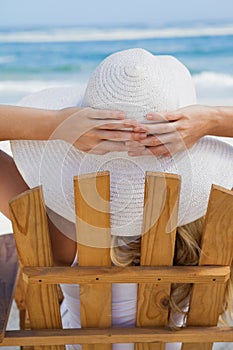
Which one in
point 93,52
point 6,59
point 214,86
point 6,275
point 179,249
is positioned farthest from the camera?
point 93,52

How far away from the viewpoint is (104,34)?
9633mm

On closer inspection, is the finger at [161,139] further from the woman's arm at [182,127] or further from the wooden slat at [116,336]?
the wooden slat at [116,336]

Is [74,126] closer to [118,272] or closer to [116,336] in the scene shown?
[118,272]

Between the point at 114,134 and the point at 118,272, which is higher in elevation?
the point at 114,134

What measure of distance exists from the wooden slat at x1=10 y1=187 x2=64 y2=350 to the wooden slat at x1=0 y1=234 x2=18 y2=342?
0.29ft

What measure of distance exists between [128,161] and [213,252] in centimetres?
24

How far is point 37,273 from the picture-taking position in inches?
45.4

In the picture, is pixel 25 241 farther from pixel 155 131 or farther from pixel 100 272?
pixel 155 131

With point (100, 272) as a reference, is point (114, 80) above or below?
above

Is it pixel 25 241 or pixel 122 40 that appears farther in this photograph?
pixel 122 40

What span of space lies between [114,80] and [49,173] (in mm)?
228

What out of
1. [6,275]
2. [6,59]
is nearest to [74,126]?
[6,275]

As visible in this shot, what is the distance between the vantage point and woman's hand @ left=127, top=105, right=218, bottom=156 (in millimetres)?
1107

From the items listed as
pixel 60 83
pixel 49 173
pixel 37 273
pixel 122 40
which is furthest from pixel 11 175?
pixel 122 40
